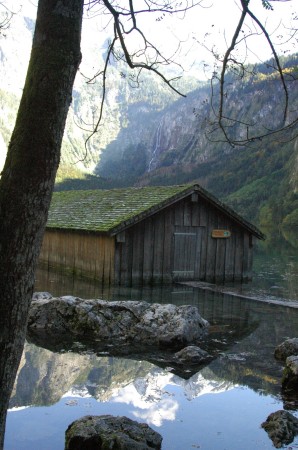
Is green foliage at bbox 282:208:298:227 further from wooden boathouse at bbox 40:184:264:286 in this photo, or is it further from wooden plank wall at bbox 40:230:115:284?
wooden plank wall at bbox 40:230:115:284

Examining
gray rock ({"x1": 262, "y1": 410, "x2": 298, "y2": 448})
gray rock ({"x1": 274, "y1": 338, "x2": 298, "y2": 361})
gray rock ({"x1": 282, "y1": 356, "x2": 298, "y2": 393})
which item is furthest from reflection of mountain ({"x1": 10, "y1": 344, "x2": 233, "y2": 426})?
gray rock ({"x1": 274, "y1": 338, "x2": 298, "y2": 361})

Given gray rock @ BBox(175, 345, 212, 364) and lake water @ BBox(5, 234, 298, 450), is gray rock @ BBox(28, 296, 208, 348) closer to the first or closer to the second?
lake water @ BBox(5, 234, 298, 450)

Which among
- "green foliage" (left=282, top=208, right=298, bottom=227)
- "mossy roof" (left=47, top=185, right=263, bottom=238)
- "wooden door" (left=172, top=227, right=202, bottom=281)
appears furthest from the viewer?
"green foliage" (left=282, top=208, right=298, bottom=227)

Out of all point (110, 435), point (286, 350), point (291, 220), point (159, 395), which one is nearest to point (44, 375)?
point (159, 395)

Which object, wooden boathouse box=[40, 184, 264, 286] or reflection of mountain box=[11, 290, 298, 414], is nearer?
reflection of mountain box=[11, 290, 298, 414]

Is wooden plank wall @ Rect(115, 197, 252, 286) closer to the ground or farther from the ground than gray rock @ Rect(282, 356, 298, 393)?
farther from the ground

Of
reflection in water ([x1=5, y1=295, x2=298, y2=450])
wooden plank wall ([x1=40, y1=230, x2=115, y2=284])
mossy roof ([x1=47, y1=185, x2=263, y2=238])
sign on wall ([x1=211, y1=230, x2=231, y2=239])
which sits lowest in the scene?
reflection in water ([x1=5, y1=295, x2=298, y2=450])

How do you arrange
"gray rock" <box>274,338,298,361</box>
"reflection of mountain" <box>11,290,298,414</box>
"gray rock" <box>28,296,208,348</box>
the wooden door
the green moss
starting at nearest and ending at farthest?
"reflection of mountain" <box>11,290,298,414</box>
"gray rock" <box>274,338,298,361</box>
"gray rock" <box>28,296,208,348</box>
the green moss
the wooden door

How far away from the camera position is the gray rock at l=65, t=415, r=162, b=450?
5.25 m

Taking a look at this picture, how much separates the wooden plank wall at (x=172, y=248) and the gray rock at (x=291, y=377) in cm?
1100

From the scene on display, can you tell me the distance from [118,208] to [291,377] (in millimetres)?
13447

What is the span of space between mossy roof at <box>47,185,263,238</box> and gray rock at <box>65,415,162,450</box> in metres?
12.4

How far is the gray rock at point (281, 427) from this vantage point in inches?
232

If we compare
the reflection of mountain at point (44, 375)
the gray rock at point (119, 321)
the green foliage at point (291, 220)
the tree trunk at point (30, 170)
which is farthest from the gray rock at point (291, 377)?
the green foliage at point (291, 220)
